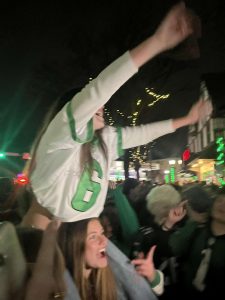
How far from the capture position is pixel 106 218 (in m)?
1.16

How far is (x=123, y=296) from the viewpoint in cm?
116

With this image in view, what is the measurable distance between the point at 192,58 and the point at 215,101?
0.52 ft

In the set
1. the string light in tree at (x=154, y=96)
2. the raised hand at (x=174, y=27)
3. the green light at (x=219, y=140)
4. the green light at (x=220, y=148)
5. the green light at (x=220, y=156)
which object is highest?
the raised hand at (x=174, y=27)

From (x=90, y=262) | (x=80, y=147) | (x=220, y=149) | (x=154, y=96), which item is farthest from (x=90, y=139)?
(x=220, y=149)

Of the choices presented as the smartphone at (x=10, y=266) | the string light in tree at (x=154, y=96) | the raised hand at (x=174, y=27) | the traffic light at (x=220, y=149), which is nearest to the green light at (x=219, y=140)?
the traffic light at (x=220, y=149)

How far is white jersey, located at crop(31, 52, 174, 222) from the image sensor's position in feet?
2.86

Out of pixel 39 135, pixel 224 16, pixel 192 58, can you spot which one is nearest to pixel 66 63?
pixel 39 135

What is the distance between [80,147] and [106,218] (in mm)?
273

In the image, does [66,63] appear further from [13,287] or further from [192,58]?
[13,287]

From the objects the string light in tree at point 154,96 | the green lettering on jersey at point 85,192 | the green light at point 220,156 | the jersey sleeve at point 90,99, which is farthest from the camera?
the green light at point 220,156

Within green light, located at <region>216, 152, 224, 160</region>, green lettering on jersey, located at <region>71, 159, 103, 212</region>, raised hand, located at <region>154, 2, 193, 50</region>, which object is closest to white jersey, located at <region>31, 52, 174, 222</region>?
green lettering on jersey, located at <region>71, 159, 103, 212</region>

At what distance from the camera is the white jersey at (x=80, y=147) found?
2.86 feet

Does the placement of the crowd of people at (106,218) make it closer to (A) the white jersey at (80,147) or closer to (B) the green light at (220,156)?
(A) the white jersey at (80,147)

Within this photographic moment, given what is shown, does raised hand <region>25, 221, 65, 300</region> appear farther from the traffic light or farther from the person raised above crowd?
the traffic light
